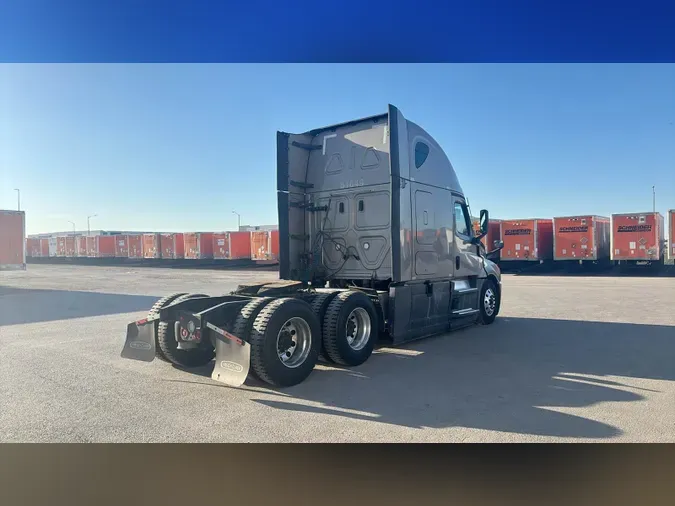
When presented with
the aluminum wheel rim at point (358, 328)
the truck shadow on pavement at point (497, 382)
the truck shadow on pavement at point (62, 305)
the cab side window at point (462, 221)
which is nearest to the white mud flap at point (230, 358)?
the truck shadow on pavement at point (497, 382)

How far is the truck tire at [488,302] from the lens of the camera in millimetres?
10914

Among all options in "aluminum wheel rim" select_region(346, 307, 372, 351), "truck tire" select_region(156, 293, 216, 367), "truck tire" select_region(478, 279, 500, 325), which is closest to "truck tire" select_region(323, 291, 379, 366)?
"aluminum wheel rim" select_region(346, 307, 372, 351)

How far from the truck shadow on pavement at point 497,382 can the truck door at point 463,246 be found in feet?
4.74

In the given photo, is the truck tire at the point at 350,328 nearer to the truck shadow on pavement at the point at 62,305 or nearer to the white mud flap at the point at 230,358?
A: the white mud flap at the point at 230,358

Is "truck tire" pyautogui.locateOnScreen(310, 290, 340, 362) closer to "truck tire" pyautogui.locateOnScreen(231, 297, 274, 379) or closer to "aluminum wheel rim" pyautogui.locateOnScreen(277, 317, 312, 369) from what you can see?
"aluminum wheel rim" pyautogui.locateOnScreen(277, 317, 312, 369)

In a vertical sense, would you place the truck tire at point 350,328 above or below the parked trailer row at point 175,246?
below

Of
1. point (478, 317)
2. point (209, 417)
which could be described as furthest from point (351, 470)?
point (478, 317)

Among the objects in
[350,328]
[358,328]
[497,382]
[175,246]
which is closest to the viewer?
[497,382]

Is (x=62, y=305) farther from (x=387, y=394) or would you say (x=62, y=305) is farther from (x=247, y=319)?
(x=387, y=394)

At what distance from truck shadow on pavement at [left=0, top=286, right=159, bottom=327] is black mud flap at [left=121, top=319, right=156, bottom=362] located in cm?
679

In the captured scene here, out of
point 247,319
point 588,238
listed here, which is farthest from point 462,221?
point 588,238

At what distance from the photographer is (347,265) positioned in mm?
8805

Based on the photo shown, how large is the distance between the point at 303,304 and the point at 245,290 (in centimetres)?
144

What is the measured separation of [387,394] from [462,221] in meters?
5.44
